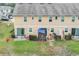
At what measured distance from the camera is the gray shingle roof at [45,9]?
870cm

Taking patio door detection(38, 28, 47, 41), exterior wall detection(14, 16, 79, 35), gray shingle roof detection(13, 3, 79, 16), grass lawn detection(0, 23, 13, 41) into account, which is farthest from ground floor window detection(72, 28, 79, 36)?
grass lawn detection(0, 23, 13, 41)

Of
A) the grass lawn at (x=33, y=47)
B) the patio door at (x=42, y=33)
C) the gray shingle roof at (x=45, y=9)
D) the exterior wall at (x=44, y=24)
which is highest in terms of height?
the gray shingle roof at (x=45, y=9)

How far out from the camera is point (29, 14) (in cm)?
872

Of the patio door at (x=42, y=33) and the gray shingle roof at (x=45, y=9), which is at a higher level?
the gray shingle roof at (x=45, y=9)

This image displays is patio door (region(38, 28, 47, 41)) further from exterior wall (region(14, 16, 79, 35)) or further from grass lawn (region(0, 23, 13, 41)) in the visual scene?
grass lawn (region(0, 23, 13, 41))

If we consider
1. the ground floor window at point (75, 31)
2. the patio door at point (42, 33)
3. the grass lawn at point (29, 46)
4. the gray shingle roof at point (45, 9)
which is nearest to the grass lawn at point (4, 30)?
the grass lawn at point (29, 46)

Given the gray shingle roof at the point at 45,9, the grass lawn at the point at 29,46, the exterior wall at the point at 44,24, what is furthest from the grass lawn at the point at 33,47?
the gray shingle roof at the point at 45,9

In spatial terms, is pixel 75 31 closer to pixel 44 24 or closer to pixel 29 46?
pixel 44 24

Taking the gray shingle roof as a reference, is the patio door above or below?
below

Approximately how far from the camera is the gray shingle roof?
8695mm

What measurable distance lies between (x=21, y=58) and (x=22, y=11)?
17.7 inches

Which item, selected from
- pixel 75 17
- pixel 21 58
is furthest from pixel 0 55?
pixel 75 17

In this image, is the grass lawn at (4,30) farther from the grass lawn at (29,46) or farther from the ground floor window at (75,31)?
the ground floor window at (75,31)

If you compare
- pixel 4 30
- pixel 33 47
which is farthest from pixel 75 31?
pixel 4 30
